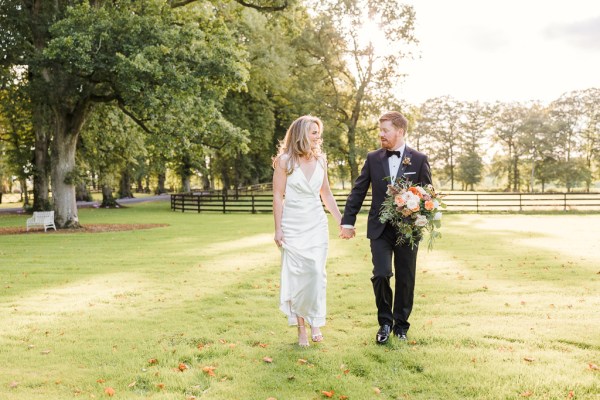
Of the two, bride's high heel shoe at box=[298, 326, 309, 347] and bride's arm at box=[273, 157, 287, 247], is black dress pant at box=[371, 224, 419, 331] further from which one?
bride's arm at box=[273, 157, 287, 247]

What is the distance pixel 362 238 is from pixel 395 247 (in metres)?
11.1

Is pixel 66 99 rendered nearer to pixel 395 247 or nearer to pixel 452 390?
pixel 395 247

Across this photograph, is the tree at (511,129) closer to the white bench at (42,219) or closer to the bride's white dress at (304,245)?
the white bench at (42,219)

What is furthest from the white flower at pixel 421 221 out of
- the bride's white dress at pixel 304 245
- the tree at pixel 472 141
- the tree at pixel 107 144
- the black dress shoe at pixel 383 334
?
the tree at pixel 472 141

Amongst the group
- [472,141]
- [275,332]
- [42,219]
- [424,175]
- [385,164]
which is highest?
[472,141]

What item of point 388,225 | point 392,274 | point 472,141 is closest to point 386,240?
point 388,225

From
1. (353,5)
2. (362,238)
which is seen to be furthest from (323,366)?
(353,5)

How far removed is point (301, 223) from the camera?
18.2 feet

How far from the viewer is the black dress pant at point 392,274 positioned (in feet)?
18.4

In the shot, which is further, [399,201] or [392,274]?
[392,274]

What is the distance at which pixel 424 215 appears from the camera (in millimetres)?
5348

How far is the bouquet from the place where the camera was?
17.2ft

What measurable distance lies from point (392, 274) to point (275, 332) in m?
1.73

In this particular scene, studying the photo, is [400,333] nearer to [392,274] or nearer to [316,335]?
[392,274]
